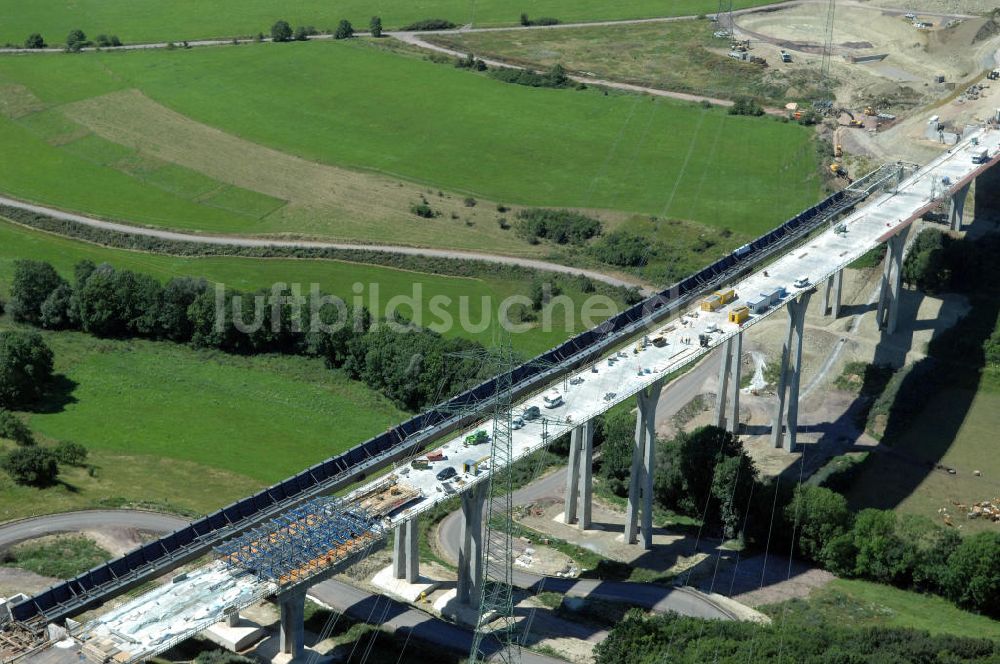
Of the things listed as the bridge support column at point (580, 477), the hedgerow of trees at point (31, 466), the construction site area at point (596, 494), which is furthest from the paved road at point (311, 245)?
the hedgerow of trees at point (31, 466)

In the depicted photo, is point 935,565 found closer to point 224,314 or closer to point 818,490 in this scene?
point 818,490

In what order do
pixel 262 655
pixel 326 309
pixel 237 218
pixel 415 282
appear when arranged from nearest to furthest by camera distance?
pixel 262 655 → pixel 326 309 → pixel 415 282 → pixel 237 218

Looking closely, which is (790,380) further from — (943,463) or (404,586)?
(404,586)

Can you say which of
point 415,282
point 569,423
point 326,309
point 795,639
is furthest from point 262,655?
point 415,282

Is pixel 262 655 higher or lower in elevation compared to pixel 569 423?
lower

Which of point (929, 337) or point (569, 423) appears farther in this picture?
point (929, 337)

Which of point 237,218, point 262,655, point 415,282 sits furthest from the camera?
point 237,218
